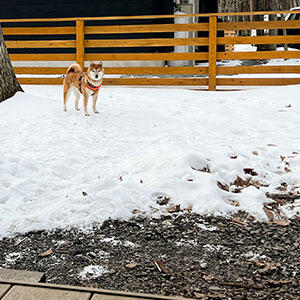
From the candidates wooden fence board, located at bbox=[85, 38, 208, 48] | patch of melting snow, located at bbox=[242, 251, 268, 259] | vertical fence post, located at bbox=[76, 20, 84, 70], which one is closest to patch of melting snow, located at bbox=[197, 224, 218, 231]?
patch of melting snow, located at bbox=[242, 251, 268, 259]

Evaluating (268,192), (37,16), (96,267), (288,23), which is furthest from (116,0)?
(96,267)

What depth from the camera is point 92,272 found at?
3.07 m

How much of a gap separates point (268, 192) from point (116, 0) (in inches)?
447

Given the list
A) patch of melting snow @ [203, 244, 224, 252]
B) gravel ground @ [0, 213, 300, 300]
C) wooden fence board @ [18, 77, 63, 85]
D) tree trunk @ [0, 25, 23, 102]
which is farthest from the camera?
wooden fence board @ [18, 77, 63, 85]

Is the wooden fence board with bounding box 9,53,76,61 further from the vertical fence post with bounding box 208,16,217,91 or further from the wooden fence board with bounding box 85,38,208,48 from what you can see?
the vertical fence post with bounding box 208,16,217,91

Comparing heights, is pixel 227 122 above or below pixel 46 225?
above

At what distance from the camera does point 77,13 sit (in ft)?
48.4

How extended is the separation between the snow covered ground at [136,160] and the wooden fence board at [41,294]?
1.52m

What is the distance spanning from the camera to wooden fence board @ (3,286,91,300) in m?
2.19

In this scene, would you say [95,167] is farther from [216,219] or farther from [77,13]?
[77,13]

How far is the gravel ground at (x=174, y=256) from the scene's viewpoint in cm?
288

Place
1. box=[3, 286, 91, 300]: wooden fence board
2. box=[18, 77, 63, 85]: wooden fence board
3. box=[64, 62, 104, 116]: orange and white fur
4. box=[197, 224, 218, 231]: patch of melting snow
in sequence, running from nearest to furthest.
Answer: box=[3, 286, 91, 300]: wooden fence board → box=[197, 224, 218, 231]: patch of melting snow → box=[64, 62, 104, 116]: orange and white fur → box=[18, 77, 63, 85]: wooden fence board

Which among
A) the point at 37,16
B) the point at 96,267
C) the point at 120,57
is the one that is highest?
the point at 37,16

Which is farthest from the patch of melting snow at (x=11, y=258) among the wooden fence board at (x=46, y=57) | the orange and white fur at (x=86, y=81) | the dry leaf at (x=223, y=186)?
the wooden fence board at (x=46, y=57)
